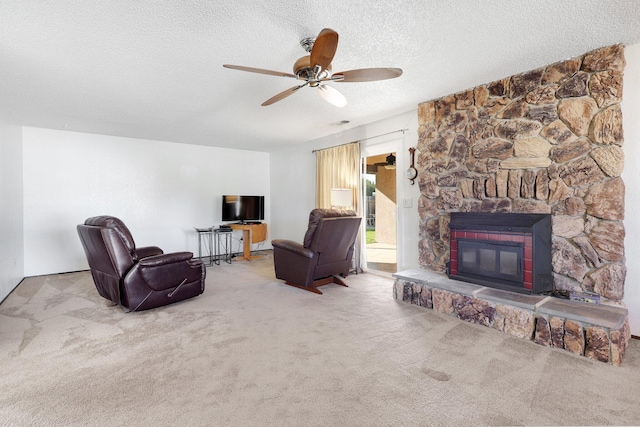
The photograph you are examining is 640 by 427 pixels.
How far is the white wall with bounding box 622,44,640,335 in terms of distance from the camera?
2.48 metres

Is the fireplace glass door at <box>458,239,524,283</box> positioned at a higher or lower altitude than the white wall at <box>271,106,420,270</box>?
lower

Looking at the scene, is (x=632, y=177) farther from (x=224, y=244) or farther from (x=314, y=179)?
(x=224, y=244)

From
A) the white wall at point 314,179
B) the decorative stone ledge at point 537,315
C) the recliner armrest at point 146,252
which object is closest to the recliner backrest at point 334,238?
the white wall at point 314,179

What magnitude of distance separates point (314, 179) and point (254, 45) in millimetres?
3733

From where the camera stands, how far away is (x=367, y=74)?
2.33 meters

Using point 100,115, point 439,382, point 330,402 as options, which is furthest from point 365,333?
point 100,115

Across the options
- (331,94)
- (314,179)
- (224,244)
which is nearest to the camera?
(331,94)

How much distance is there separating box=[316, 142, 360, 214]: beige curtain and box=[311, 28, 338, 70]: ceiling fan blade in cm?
293

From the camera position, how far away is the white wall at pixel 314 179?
4.26 metres

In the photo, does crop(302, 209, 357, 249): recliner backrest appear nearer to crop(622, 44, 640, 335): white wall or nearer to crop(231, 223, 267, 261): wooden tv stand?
crop(231, 223, 267, 261): wooden tv stand

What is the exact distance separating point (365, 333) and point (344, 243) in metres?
1.63

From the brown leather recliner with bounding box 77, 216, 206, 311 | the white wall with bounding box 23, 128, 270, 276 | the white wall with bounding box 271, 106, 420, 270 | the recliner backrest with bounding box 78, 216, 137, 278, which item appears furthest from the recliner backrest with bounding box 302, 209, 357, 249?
the white wall with bounding box 23, 128, 270, 276

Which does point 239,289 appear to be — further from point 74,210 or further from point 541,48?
point 541,48

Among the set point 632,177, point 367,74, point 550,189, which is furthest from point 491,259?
point 367,74
